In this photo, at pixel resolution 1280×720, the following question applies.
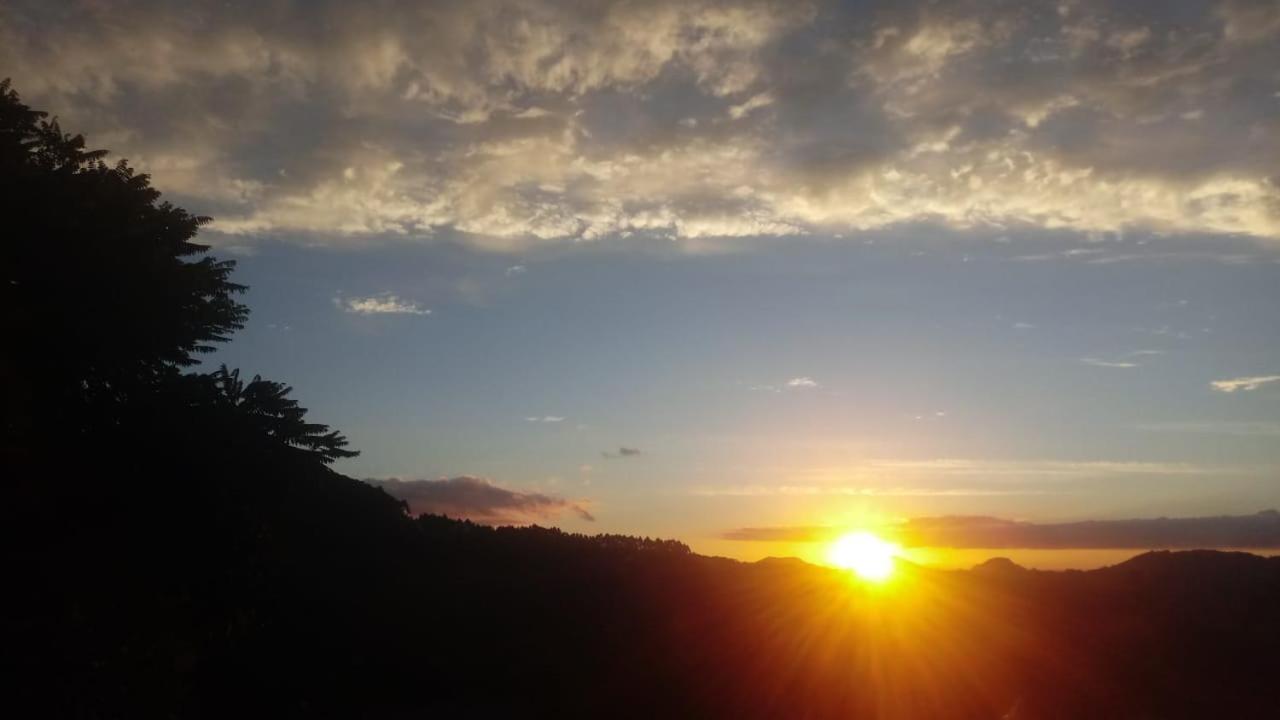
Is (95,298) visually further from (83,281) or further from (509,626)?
(509,626)

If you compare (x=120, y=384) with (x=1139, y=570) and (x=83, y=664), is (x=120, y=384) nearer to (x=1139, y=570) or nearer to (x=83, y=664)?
(x=83, y=664)

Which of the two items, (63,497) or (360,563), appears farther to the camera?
(360,563)

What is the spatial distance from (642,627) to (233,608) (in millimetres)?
10004

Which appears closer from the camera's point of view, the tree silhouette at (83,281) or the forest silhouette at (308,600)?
the forest silhouette at (308,600)

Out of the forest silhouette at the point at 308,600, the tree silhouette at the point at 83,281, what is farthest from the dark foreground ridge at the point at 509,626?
the tree silhouette at the point at 83,281

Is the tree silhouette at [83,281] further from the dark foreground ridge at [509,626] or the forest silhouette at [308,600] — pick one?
the dark foreground ridge at [509,626]

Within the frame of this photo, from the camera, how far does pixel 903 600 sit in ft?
93.7

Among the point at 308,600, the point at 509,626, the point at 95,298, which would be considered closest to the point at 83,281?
the point at 95,298

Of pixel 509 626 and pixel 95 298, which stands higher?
pixel 95 298

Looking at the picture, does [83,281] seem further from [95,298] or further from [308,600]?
[308,600]

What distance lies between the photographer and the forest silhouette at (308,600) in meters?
16.9

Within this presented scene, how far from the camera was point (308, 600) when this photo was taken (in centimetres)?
2220

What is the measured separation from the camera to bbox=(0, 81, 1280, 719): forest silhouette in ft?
55.5

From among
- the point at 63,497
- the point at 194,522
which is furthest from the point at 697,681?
the point at 63,497
